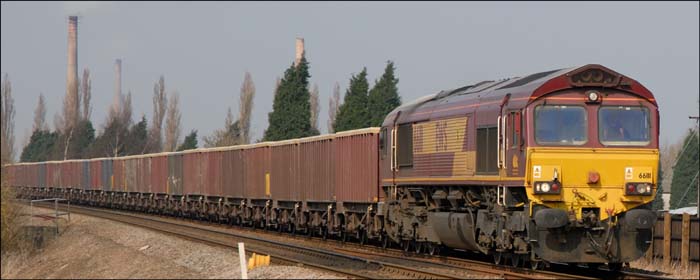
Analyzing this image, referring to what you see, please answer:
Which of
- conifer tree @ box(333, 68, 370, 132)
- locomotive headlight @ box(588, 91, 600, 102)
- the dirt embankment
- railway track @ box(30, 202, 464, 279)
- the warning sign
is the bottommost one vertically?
the dirt embankment

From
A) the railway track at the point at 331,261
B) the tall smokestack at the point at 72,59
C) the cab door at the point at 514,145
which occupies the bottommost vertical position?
the railway track at the point at 331,261

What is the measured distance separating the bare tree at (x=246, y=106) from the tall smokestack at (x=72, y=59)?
27311 mm

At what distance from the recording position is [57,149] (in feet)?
381

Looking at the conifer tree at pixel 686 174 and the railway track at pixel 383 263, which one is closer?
the railway track at pixel 383 263

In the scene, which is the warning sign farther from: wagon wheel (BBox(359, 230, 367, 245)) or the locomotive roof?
wagon wheel (BBox(359, 230, 367, 245))

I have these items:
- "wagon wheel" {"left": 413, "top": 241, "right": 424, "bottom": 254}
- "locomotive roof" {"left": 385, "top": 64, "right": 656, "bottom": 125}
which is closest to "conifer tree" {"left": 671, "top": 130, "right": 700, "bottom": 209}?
"wagon wheel" {"left": 413, "top": 241, "right": 424, "bottom": 254}

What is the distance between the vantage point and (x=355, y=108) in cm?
6719

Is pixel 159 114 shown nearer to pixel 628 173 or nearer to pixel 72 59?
pixel 72 59

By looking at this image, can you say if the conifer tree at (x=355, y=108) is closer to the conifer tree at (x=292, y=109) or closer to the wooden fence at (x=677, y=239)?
the conifer tree at (x=292, y=109)

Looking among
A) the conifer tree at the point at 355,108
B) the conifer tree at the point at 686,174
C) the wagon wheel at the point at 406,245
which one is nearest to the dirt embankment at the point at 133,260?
the wagon wheel at the point at 406,245

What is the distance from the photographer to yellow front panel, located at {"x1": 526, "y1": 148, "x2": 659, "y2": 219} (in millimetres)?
18156

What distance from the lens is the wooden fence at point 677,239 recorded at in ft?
69.6

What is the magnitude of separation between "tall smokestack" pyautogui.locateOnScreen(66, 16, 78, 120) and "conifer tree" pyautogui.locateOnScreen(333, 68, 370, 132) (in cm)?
5579

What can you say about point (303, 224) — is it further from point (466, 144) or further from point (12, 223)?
point (466, 144)
